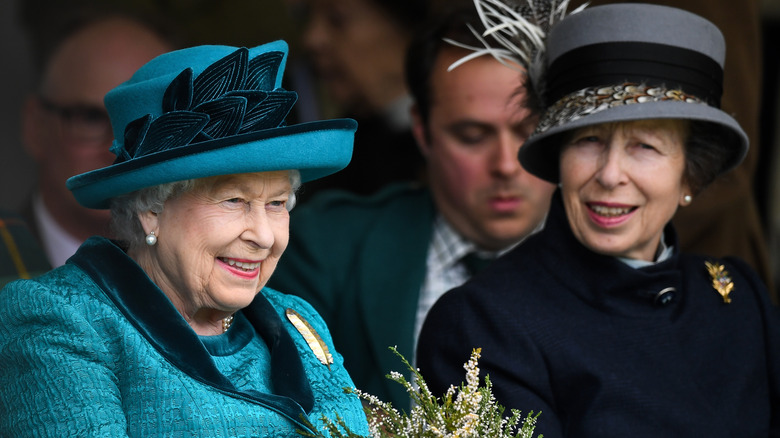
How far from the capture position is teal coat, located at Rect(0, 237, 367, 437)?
1981mm

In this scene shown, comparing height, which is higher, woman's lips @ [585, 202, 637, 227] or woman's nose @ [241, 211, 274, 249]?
woman's nose @ [241, 211, 274, 249]

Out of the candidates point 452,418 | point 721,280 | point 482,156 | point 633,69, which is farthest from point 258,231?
point 482,156

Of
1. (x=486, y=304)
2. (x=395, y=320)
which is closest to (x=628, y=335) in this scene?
(x=486, y=304)

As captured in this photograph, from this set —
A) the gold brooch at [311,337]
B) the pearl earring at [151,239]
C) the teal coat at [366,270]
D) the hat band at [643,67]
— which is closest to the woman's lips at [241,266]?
the pearl earring at [151,239]

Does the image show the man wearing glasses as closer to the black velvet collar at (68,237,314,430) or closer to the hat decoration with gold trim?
the black velvet collar at (68,237,314,430)

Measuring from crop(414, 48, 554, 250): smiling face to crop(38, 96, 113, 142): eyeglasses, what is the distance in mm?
1339

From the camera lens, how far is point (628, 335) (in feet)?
8.92

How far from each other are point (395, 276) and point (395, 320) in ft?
0.74

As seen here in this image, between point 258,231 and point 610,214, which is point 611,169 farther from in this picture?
point 258,231

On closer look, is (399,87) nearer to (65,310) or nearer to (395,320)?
(395,320)

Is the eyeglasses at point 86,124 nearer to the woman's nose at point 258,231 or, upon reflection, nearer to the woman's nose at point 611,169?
the woman's nose at point 258,231

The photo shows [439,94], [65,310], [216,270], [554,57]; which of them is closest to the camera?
[65,310]

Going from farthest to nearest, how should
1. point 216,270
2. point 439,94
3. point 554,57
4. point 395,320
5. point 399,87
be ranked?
point 399,87 < point 439,94 < point 395,320 < point 554,57 < point 216,270

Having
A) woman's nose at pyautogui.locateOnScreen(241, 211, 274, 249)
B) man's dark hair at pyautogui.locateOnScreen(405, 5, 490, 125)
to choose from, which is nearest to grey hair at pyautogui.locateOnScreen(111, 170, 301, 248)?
woman's nose at pyautogui.locateOnScreen(241, 211, 274, 249)
